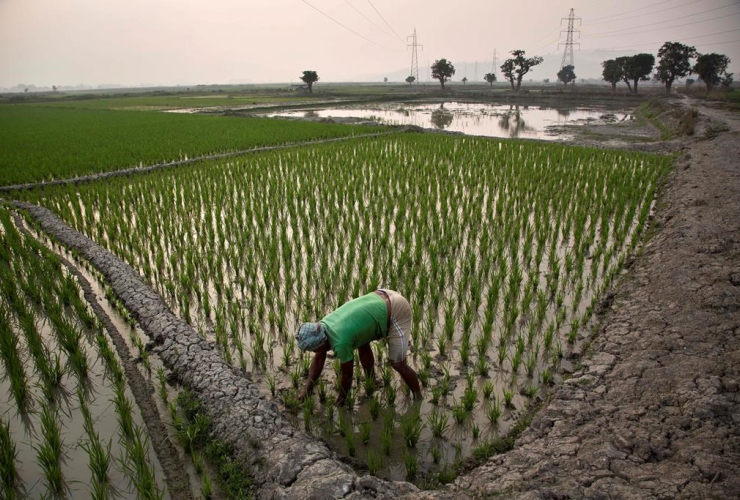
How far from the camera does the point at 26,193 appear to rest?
27.1 ft

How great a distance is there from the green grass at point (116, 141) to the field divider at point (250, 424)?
769 cm

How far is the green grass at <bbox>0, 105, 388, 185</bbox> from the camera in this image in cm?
1021

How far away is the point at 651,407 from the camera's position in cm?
261

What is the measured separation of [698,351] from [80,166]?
1182 cm

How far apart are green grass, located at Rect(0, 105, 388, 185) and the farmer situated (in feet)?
31.2

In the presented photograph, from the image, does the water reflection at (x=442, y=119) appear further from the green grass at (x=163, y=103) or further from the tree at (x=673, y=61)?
the tree at (x=673, y=61)

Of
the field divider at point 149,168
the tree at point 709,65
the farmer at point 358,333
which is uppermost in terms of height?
the tree at point 709,65

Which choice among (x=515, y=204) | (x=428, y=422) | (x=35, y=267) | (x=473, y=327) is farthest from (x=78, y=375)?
(x=515, y=204)

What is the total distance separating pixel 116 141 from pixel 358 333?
47.0 ft

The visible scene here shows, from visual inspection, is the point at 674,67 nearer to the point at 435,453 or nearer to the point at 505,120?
the point at 505,120

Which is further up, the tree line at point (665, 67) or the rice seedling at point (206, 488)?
the tree line at point (665, 67)

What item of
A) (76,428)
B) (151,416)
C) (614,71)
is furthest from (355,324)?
(614,71)

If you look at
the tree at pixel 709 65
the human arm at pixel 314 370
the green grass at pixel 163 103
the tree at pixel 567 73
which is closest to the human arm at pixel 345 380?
the human arm at pixel 314 370

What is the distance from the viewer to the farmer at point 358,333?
268 cm
